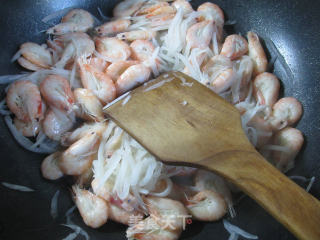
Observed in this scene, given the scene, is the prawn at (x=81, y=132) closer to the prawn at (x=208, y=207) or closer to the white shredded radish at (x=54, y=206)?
the white shredded radish at (x=54, y=206)

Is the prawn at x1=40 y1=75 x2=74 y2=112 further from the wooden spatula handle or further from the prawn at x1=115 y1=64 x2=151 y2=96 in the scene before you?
the wooden spatula handle

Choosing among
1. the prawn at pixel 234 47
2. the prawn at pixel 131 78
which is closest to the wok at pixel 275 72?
the prawn at pixel 234 47

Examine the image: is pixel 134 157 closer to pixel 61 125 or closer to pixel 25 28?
pixel 61 125

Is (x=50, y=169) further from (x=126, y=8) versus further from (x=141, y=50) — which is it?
(x=126, y=8)

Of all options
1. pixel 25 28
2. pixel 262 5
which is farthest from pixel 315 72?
pixel 25 28

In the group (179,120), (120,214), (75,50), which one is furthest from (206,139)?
(75,50)

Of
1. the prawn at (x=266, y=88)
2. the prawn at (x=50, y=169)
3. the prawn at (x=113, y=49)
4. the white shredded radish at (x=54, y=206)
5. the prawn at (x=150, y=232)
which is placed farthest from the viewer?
the prawn at (x=113, y=49)

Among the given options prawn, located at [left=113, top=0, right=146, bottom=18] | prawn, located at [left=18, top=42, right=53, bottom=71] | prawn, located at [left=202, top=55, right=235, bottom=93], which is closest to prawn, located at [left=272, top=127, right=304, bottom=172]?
prawn, located at [left=202, top=55, right=235, bottom=93]
